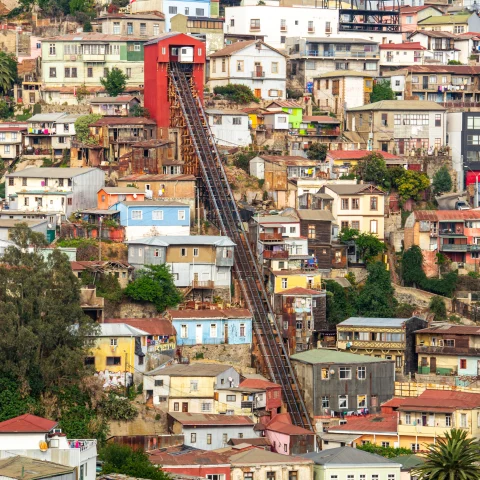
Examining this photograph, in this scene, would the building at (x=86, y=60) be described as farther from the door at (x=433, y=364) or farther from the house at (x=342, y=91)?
the door at (x=433, y=364)

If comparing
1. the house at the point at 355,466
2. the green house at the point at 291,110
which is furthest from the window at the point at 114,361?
the green house at the point at 291,110

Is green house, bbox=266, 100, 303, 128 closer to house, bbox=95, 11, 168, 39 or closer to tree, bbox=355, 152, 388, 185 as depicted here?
tree, bbox=355, 152, 388, 185

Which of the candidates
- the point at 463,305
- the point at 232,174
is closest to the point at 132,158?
the point at 232,174

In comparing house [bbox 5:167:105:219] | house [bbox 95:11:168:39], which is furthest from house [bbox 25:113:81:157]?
house [bbox 95:11:168:39]

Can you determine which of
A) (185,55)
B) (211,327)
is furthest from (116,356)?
(185,55)

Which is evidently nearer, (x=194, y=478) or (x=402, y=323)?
(x=194, y=478)

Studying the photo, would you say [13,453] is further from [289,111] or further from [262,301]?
[289,111]
